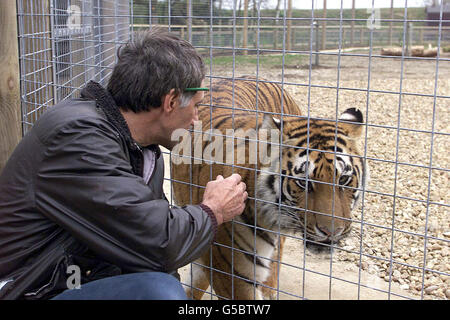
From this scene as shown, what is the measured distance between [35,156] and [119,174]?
10.5 inches

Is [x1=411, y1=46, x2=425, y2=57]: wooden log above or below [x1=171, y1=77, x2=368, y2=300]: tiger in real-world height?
above

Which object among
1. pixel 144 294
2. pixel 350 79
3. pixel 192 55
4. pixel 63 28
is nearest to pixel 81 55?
pixel 63 28

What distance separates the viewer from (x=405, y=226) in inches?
144

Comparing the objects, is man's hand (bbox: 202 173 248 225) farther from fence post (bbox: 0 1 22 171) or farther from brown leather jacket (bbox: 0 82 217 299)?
fence post (bbox: 0 1 22 171)

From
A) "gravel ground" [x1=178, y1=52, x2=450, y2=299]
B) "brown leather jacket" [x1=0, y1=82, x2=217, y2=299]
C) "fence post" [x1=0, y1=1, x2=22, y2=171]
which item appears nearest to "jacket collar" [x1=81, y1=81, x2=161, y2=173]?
"brown leather jacket" [x1=0, y1=82, x2=217, y2=299]

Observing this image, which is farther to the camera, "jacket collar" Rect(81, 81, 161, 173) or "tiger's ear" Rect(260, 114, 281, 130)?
"tiger's ear" Rect(260, 114, 281, 130)

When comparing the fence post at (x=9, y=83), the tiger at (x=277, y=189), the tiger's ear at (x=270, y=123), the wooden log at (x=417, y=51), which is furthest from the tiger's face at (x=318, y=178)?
the wooden log at (x=417, y=51)

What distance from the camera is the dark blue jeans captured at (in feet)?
4.79

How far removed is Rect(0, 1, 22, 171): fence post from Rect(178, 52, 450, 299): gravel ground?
1.43m

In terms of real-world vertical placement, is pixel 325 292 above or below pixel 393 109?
below

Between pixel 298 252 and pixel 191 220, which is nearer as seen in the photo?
pixel 191 220

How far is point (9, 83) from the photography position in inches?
99.1

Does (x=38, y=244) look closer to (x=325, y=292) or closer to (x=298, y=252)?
(x=325, y=292)

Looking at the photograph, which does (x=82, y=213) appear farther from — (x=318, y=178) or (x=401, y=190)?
(x=401, y=190)
